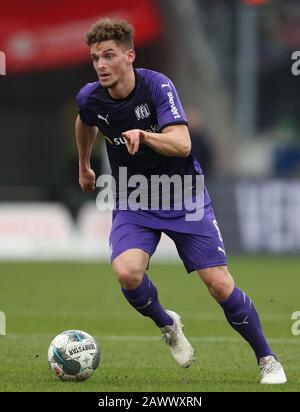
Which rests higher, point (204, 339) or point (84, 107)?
point (84, 107)

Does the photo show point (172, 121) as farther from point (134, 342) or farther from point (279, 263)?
point (279, 263)

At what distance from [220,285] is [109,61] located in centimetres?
159

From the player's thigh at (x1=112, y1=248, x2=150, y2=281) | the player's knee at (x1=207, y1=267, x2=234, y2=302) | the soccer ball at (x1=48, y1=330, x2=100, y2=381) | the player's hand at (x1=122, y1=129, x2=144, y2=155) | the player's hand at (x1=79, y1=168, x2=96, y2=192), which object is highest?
the player's hand at (x1=122, y1=129, x2=144, y2=155)

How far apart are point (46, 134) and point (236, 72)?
4016mm

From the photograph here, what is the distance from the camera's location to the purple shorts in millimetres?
7707

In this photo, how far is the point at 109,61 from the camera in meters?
7.59

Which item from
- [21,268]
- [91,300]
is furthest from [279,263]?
[91,300]

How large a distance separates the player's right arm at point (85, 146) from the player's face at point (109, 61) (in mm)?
529

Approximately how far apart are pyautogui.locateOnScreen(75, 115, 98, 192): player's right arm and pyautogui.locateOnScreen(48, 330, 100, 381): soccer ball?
3.63ft

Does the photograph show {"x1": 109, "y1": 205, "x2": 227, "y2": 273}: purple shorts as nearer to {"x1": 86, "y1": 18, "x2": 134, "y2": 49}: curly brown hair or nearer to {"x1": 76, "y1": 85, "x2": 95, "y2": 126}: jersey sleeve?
{"x1": 76, "y1": 85, "x2": 95, "y2": 126}: jersey sleeve

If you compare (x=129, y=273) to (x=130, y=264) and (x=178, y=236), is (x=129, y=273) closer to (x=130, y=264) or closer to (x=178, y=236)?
(x=130, y=264)

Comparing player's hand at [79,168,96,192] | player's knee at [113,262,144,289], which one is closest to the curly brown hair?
player's hand at [79,168,96,192]

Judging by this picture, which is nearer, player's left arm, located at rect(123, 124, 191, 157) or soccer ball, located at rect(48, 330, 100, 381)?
player's left arm, located at rect(123, 124, 191, 157)

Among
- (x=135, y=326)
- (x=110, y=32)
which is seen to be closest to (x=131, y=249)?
(x=110, y=32)
